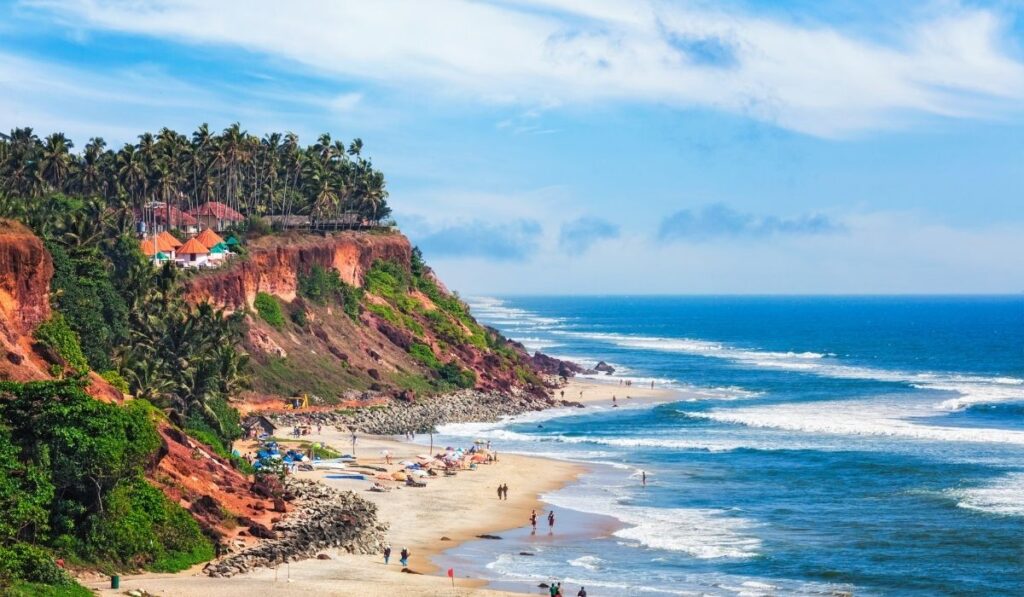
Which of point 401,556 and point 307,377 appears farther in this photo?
point 307,377

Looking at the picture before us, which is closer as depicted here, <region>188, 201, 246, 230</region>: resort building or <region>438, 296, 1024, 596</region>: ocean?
<region>438, 296, 1024, 596</region>: ocean

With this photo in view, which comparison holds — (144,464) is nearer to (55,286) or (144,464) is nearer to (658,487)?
(55,286)

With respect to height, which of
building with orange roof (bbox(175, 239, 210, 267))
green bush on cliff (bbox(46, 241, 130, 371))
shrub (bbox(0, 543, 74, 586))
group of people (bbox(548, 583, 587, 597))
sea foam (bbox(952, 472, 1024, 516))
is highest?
building with orange roof (bbox(175, 239, 210, 267))

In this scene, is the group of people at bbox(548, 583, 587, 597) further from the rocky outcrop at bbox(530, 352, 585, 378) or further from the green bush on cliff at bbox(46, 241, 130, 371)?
the rocky outcrop at bbox(530, 352, 585, 378)

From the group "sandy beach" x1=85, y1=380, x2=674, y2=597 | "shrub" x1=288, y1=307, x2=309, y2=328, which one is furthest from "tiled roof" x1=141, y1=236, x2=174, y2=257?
"sandy beach" x1=85, y1=380, x2=674, y2=597

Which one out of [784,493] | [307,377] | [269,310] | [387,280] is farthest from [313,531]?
[387,280]

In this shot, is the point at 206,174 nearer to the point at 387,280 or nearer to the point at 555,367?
the point at 387,280
